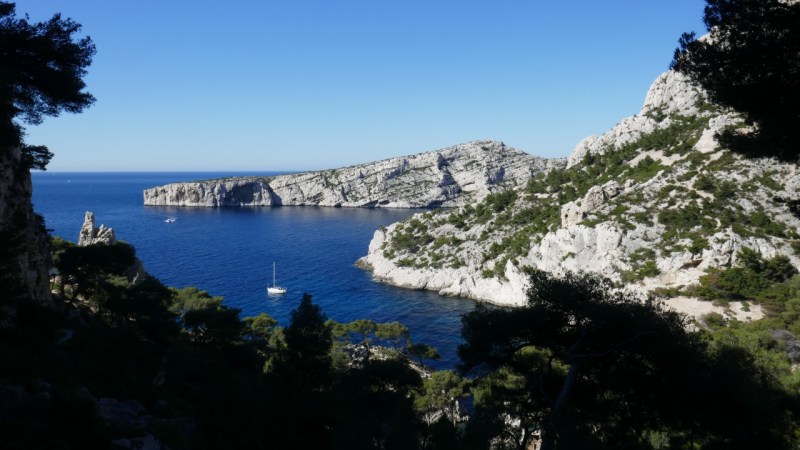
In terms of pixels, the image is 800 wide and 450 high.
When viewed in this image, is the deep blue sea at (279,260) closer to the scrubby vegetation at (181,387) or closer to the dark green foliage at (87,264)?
the scrubby vegetation at (181,387)

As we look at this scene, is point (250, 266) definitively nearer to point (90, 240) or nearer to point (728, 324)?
point (90, 240)

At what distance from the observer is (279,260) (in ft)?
219

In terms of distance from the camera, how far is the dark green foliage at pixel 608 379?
10.1m

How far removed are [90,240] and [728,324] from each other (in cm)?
4492

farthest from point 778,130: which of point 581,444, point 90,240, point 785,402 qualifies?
point 90,240

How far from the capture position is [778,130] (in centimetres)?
850

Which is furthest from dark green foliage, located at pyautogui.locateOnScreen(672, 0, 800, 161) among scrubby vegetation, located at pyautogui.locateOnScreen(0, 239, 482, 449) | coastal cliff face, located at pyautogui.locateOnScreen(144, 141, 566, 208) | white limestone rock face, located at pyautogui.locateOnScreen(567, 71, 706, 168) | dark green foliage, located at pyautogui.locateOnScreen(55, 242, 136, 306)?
coastal cliff face, located at pyautogui.locateOnScreen(144, 141, 566, 208)

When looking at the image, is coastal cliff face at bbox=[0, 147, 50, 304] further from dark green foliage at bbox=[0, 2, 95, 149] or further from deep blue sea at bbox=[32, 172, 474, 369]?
deep blue sea at bbox=[32, 172, 474, 369]

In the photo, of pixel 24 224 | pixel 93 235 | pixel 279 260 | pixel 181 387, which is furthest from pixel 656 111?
pixel 24 224

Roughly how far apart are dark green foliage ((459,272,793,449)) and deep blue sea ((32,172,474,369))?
19.9 meters

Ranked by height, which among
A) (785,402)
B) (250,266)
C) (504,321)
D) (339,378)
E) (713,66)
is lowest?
(250,266)

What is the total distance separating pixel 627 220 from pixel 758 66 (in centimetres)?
3630

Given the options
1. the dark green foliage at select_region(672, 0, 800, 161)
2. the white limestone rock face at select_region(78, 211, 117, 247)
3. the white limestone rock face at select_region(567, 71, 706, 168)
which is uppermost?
the white limestone rock face at select_region(567, 71, 706, 168)

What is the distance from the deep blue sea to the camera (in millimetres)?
44438
